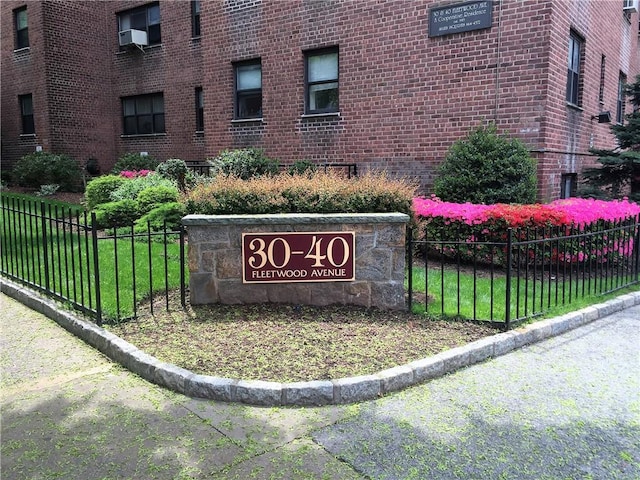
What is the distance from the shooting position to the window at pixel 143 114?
18.3m

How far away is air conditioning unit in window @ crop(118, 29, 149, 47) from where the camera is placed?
17.8m

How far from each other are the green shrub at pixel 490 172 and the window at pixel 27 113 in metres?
16.6

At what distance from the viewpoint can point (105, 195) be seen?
1189cm

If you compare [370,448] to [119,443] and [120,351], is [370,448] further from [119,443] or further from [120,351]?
[120,351]

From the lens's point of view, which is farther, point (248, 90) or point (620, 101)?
point (620, 101)

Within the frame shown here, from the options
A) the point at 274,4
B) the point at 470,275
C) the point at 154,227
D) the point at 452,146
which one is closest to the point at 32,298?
the point at 154,227

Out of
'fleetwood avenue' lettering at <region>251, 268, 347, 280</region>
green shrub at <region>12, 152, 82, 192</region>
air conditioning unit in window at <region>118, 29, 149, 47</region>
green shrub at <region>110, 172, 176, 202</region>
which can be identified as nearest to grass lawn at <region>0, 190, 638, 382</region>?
'fleetwood avenue' lettering at <region>251, 268, 347, 280</region>

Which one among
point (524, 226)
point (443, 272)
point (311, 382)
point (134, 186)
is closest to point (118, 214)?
point (134, 186)

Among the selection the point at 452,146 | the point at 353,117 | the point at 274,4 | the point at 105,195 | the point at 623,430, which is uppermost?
the point at 274,4

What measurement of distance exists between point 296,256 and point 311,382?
186 centimetres

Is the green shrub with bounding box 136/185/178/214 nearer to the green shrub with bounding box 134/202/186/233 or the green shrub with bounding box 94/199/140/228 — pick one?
the green shrub with bounding box 94/199/140/228

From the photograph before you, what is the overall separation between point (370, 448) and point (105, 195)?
10.3 m

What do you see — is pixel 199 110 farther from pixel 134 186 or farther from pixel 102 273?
pixel 102 273

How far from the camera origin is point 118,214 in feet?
34.1
